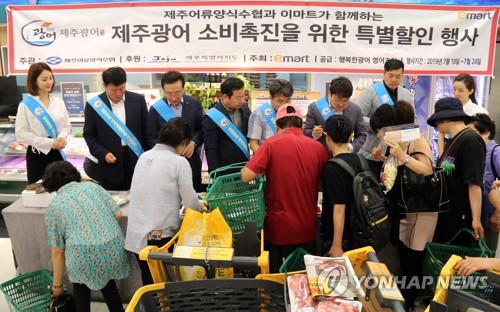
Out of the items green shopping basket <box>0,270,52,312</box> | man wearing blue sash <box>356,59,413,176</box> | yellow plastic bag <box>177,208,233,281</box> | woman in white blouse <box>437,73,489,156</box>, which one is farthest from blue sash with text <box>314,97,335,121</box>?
green shopping basket <box>0,270,52,312</box>

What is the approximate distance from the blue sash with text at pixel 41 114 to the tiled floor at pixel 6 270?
141 cm

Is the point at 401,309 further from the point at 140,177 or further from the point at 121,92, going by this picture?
the point at 121,92

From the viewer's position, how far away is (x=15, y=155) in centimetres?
556

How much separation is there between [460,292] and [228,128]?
238 cm

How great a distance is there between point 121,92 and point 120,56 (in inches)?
43.4

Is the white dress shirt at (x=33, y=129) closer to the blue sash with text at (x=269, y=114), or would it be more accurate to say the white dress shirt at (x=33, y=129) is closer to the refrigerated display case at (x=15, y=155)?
the refrigerated display case at (x=15, y=155)

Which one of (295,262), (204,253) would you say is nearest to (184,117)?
(295,262)

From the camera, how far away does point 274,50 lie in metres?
4.40

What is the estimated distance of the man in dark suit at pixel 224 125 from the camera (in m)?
3.51

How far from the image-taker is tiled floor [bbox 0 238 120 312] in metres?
3.34

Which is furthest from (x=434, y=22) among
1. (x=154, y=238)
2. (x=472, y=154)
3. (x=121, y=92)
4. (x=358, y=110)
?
(x=154, y=238)

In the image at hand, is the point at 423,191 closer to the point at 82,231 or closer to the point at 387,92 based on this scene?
the point at 387,92

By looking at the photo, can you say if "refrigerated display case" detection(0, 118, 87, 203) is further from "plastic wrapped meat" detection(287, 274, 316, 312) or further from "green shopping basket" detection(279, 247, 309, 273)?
"plastic wrapped meat" detection(287, 274, 316, 312)

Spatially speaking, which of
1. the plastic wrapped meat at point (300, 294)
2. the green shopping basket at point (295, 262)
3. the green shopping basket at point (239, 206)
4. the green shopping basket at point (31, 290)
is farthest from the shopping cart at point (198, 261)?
the green shopping basket at point (31, 290)
